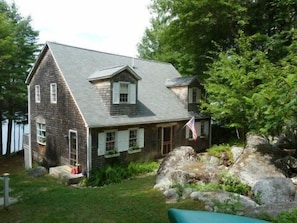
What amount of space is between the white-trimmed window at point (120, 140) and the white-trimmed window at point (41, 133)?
510cm

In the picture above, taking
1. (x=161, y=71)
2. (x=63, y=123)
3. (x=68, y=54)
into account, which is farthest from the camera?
(x=161, y=71)

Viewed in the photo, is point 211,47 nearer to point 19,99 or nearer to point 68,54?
point 68,54

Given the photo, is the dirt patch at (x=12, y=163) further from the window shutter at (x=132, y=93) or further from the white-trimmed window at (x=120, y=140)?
the window shutter at (x=132, y=93)

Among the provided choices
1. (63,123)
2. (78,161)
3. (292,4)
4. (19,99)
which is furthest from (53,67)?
(292,4)

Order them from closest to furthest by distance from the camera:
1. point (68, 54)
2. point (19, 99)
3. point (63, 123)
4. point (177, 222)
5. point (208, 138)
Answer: point (177, 222), point (63, 123), point (68, 54), point (208, 138), point (19, 99)

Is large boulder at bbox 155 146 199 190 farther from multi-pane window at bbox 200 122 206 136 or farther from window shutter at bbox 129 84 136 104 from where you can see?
multi-pane window at bbox 200 122 206 136

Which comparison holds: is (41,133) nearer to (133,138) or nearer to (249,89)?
(133,138)

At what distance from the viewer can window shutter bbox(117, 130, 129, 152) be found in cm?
1262

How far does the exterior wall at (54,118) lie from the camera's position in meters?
12.2

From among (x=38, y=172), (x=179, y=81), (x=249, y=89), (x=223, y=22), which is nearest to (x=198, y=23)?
(x=223, y=22)

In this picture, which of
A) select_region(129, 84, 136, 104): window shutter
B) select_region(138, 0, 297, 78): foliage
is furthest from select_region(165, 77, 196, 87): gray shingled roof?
select_region(129, 84, 136, 104): window shutter

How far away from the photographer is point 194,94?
699 inches

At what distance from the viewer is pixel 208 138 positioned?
728 inches

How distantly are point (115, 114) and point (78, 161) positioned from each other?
301cm
